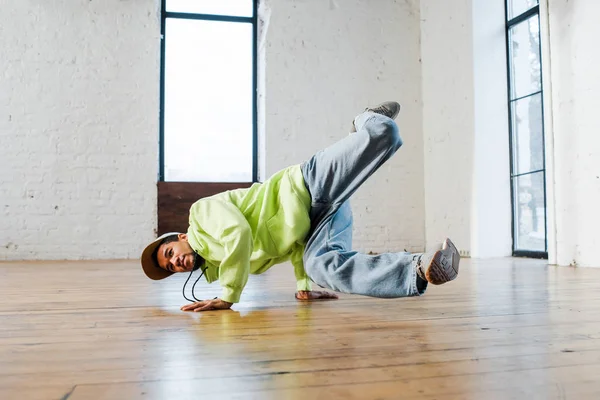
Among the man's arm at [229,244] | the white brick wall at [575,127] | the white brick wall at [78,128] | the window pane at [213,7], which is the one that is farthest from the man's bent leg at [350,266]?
the window pane at [213,7]

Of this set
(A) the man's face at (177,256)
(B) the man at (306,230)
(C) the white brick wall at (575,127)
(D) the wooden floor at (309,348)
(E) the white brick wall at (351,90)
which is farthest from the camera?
(E) the white brick wall at (351,90)

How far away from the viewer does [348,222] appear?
75.8 inches

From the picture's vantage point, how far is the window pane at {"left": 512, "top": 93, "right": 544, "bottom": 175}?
4691 mm

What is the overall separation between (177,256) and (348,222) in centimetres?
64

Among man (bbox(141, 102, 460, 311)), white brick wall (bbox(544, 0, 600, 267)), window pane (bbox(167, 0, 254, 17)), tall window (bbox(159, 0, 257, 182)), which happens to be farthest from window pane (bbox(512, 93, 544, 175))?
man (bbox(141, 102, 460, 311))

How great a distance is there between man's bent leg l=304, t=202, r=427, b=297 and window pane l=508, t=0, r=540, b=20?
3890mm

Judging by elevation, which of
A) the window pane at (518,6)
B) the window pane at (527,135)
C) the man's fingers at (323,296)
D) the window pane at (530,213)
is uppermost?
the window pane at (518,6)

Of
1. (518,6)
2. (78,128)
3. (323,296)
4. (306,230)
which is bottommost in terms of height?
(323,296)

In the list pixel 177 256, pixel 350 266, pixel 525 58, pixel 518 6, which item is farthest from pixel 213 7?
pixel 350 266

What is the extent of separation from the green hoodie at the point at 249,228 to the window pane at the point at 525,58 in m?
3.62

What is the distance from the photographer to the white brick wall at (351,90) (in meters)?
5.85

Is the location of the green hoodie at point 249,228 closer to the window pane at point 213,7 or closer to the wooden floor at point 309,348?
the wooden floor at point 309,348

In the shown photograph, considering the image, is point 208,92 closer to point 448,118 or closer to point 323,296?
point 448,118

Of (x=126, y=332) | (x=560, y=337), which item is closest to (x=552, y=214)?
(x=560, y=337)
